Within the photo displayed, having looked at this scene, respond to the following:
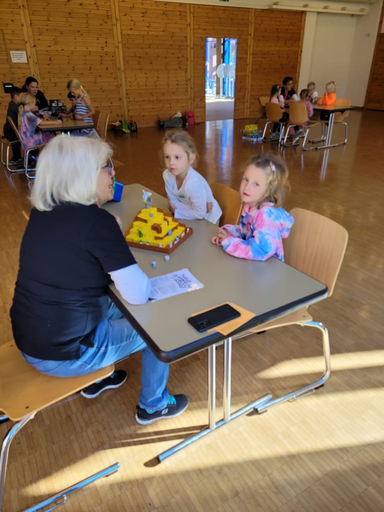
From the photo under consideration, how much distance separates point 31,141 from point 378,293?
493 cm

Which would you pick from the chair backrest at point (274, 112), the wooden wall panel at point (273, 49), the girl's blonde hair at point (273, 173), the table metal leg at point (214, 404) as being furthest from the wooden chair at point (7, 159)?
the wooden wall panel at point (273, 49)

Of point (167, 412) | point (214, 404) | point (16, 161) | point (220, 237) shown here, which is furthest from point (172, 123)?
point (214, 404)

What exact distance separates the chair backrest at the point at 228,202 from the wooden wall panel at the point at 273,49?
9616 mm

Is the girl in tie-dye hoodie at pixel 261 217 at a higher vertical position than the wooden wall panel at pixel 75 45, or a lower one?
lower

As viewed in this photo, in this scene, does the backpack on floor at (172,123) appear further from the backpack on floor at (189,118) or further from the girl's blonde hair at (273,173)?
the girl's blonde hair at (273,173)

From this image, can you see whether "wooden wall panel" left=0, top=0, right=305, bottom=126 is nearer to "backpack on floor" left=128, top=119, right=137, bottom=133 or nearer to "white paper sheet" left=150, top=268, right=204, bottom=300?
"backpack on floor" left=128, top=119, right=137, bottom=133

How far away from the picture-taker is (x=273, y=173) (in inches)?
66.5

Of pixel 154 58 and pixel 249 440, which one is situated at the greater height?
pixel 154 58

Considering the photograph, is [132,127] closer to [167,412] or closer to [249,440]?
[167,412]

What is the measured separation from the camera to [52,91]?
8.22 meters

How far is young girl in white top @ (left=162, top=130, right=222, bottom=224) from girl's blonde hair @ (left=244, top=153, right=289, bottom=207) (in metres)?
0.37

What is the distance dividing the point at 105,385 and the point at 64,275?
0.90 metres

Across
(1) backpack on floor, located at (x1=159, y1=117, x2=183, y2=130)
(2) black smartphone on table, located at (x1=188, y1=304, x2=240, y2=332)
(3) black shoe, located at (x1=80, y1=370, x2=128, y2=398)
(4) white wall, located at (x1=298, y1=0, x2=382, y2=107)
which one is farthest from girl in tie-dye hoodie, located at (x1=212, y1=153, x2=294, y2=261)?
(4) white wall, located at (x1=298, y1=0, x2=382, y2=107)

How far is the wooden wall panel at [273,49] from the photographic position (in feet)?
33.2
